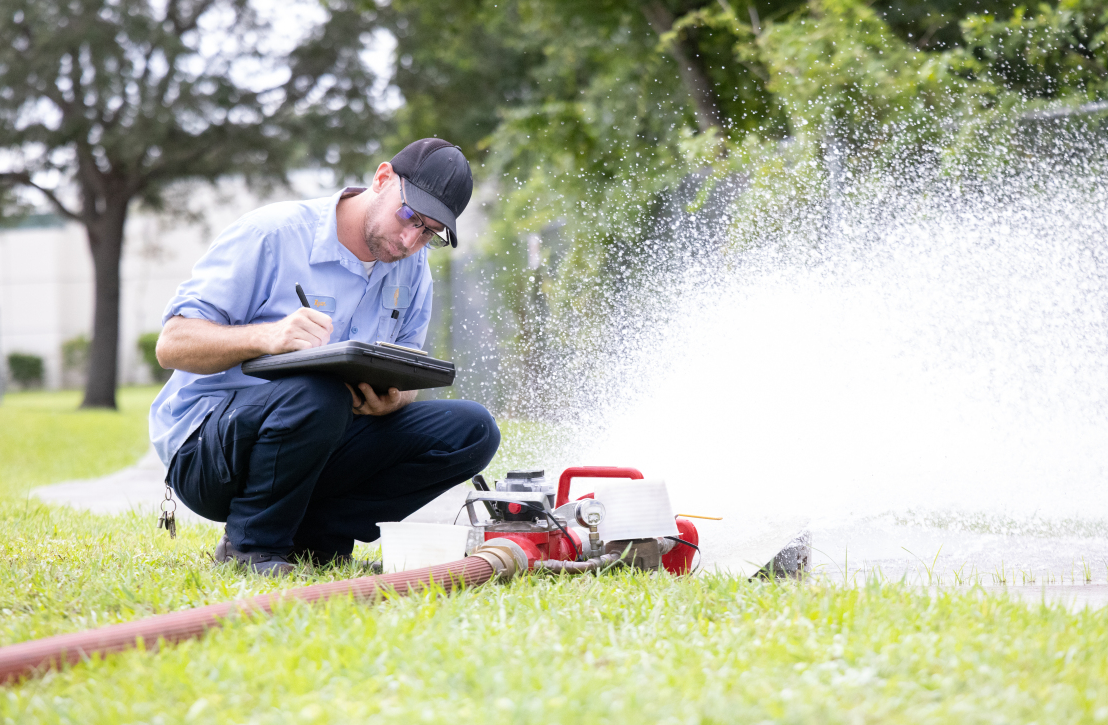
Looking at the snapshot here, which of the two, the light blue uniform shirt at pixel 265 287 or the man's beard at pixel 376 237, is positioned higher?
the man's beard at pixel 376 237

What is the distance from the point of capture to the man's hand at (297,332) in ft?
7.98

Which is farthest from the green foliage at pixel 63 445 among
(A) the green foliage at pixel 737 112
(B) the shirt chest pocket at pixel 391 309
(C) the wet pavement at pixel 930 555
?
(C) the wet pavement at pixel 930 555

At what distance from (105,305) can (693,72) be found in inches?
422

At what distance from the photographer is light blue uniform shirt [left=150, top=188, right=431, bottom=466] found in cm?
256

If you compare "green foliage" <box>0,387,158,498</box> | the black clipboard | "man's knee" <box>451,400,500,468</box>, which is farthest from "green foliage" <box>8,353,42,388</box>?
the black clipboard

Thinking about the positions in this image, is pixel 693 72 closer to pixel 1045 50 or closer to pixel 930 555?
pixel 1045 50

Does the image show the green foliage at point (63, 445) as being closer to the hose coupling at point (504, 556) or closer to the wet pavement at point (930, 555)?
the hose coupling at point (504, 556)

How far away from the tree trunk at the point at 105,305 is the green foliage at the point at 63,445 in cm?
138

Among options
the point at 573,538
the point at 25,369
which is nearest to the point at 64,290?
the point at 25,369

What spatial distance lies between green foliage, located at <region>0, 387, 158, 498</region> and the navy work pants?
277cm

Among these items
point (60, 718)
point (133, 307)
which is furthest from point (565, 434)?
point (133, 307)

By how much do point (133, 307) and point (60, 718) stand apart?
33373mm

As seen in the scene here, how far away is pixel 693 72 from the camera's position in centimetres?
862

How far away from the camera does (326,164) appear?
47.0 feet
